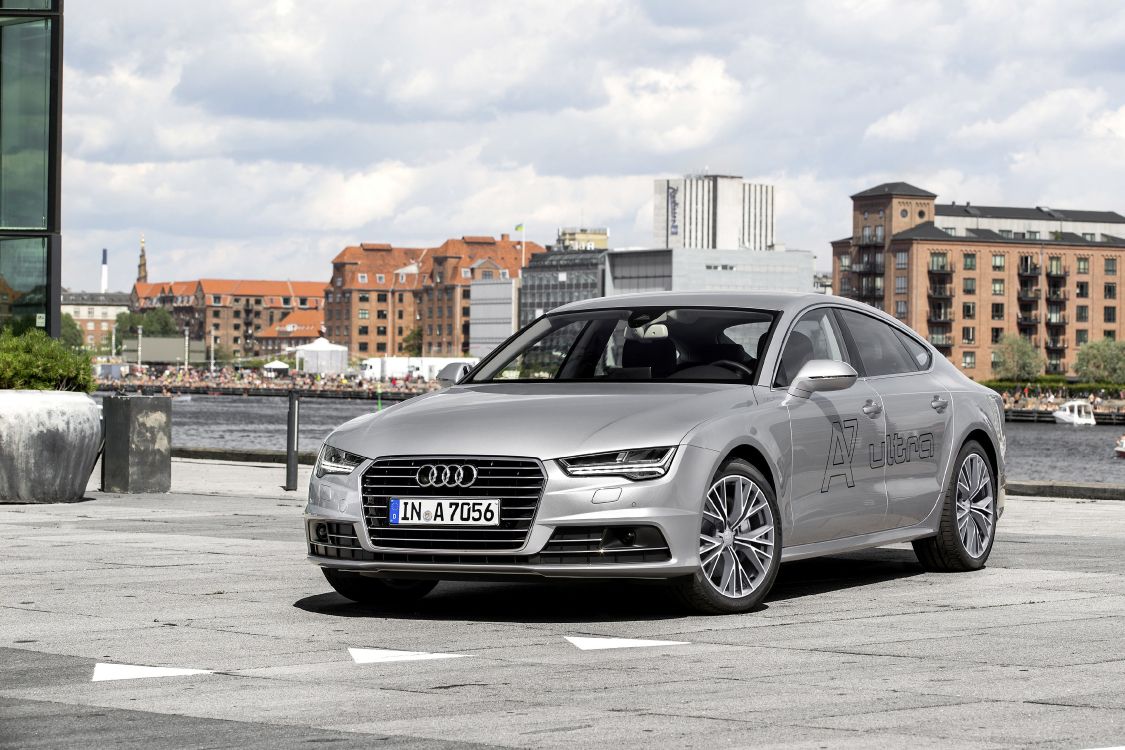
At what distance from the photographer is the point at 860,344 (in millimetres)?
9789

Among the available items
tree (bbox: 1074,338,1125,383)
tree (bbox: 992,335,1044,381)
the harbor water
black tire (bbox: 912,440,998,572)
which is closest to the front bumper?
black tire (bbox: 912,440,998,572)

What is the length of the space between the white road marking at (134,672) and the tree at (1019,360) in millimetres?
157312

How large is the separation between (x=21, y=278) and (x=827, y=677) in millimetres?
13986

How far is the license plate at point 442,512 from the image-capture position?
7.73 metres

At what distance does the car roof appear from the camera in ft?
30.4

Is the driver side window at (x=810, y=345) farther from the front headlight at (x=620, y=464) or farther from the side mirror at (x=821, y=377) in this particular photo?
the front headlight at (x=620, y=464)

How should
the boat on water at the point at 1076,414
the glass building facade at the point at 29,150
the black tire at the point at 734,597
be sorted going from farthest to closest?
the boat on water at the point at 1076,414 → the glass building facade at the point at 29,150 → the black tire at the point at 734,597

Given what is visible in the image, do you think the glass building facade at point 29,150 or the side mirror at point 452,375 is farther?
the glass building facade at point 29,150

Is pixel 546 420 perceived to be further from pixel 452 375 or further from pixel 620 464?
pixel 452 375

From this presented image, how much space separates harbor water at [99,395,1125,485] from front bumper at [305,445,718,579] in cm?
4104

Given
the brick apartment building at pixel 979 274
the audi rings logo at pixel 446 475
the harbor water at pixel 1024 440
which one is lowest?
the harbor water at pixel 1024 440

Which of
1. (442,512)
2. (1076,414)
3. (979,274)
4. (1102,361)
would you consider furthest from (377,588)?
(979,274)

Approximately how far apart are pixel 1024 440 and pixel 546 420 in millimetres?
102199

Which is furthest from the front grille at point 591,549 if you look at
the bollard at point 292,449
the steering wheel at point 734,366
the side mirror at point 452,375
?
the bollard at point 292,449
